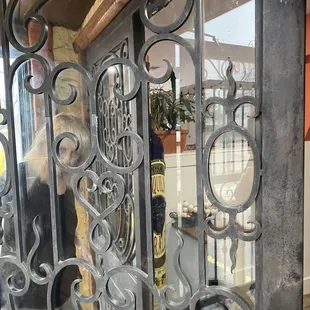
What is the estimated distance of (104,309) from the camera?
769 millimetres

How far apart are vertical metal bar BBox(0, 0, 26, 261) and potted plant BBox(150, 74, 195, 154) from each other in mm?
319

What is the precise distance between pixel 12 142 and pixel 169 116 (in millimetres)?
355

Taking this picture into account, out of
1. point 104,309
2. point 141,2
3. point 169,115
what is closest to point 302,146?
point 169,115

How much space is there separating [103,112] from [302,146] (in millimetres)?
446

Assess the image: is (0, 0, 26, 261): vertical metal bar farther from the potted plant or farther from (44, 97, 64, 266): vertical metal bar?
the potted plant

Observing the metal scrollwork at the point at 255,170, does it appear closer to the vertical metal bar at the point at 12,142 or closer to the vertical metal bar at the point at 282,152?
the vertical metal bar at the point at 282,152

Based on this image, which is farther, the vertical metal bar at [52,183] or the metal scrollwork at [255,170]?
the vertical metal bar at [52,183]

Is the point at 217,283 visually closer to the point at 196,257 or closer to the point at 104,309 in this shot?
the point at 196,257

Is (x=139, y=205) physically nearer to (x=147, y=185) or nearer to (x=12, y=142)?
(x=147, y=185)

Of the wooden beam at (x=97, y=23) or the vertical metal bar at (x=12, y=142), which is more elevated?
the wooden beam at (x=97, y=23)

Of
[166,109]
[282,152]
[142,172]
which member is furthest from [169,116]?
[282,152]

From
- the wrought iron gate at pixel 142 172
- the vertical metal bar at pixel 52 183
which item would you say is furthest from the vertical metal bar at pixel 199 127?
the vertical metal bar at pixel 52 183

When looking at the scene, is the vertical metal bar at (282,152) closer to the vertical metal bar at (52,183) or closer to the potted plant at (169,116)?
the potted plant at (169,116)

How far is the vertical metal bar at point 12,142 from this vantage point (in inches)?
27.2
